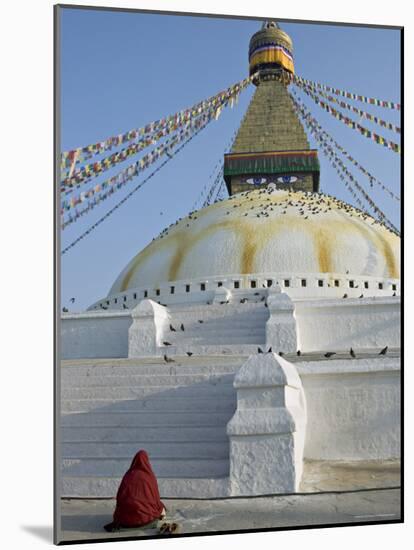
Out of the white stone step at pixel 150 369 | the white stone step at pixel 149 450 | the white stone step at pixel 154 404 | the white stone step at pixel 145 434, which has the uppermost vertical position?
the white stone step at pixel 150 369

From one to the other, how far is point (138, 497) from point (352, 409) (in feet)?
8.55

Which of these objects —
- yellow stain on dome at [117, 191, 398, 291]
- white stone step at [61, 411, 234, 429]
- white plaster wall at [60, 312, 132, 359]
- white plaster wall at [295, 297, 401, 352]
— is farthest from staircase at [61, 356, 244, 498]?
yellow stain on dome at [117, 191, 398, 291]

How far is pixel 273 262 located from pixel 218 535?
676 centimetres

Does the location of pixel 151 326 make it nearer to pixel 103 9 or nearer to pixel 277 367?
pixel 277 367

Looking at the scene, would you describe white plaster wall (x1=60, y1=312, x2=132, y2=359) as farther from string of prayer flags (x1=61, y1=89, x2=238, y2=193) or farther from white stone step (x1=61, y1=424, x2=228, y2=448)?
white stone step (x1=61, y1=424, x2=228, y2=448)

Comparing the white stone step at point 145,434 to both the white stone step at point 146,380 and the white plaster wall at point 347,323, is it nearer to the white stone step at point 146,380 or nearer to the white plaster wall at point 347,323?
the white stone step at point 146,380

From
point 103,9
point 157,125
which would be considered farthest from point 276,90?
point 103,9

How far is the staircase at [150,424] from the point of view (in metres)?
6.89

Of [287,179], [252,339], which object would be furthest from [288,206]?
[252,339]

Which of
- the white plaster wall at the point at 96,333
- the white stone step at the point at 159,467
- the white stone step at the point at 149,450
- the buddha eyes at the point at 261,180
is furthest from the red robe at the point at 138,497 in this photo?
the buddha eyes at the point at 261,180

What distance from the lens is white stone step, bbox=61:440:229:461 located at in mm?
7180

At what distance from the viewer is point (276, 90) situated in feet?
51.2

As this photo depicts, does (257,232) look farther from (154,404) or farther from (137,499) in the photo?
(137,499)

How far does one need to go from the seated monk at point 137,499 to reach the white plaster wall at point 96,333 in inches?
208
